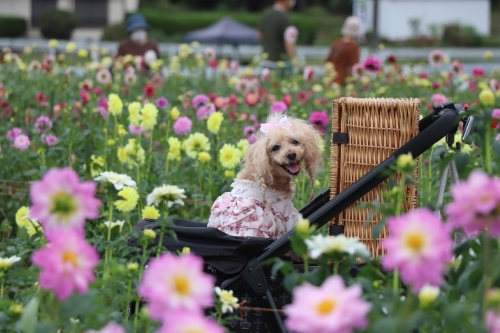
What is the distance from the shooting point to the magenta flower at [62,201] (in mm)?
1491

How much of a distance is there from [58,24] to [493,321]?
116 ft

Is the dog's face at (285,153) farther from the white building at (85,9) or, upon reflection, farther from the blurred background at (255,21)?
the white building at (85,9)

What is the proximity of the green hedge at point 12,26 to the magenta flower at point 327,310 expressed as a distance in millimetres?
34997

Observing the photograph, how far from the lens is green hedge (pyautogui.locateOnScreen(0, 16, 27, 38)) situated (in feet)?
114

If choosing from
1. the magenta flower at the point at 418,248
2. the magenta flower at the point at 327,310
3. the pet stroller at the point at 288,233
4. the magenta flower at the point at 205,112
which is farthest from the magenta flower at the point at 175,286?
the magenta flower at the point at 205,112

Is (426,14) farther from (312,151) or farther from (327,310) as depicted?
(327,310)

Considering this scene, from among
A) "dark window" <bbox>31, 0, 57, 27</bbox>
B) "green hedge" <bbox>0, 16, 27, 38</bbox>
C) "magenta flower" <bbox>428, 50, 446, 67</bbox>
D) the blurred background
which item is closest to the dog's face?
"magenta flower" <bbox>428, 50, 446, 67</bbox>

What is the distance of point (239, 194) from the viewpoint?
11.0 feet

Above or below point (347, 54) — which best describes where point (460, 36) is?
below

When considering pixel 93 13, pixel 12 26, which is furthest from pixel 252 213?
pixel 93 13

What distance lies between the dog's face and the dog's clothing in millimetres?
98

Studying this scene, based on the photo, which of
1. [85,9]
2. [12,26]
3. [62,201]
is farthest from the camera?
[85,9]

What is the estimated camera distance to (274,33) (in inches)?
396

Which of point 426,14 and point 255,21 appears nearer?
point 255,21
